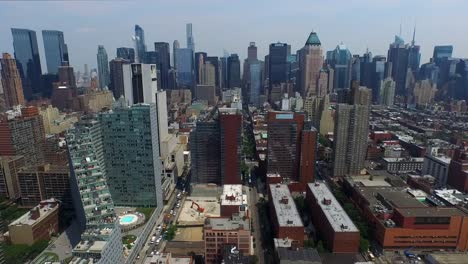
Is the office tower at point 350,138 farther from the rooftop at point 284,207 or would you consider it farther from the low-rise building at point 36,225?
the low-rise building at point 36,225

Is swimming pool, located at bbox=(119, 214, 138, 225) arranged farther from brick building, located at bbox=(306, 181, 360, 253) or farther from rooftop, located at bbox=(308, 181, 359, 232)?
rooftop, located at bbox=(308, 181, 359, 232)

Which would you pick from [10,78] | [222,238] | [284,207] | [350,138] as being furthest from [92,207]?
[10,78]

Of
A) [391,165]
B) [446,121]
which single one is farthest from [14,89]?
[446,121]

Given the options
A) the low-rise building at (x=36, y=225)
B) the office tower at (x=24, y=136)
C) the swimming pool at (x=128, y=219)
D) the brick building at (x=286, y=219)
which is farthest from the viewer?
the office tower at (x=24, y=136)

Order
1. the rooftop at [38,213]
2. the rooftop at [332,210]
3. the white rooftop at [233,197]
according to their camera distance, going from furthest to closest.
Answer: the white rooftop at [233,197]
the rooftop at [38,213]
the rooftop at [332,210]

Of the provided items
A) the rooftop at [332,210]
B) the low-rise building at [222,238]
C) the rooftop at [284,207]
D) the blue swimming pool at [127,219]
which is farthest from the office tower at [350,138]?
the blue swimming pool at [127,219]

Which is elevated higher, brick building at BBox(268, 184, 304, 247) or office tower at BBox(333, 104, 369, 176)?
office tower at BBox(333, 104, 369, 176)

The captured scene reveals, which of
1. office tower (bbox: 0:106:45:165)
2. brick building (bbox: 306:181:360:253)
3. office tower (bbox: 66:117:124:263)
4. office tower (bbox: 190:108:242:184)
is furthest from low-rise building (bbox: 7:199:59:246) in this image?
brick building (bbox: 306:181:360:253)
